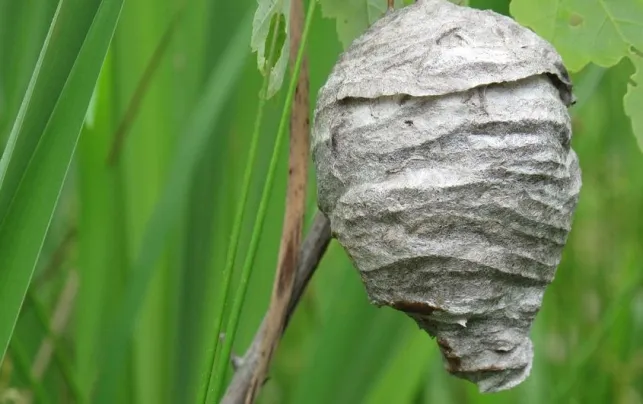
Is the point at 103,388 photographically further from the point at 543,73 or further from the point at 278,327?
the point at 543,73

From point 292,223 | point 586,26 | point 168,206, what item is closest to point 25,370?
point 168,206

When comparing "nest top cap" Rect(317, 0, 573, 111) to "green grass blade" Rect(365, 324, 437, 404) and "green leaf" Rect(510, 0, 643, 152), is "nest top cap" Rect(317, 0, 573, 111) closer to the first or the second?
"green leaf" Rect(510, 0, 643, 152)

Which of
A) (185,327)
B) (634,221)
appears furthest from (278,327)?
(634,221)

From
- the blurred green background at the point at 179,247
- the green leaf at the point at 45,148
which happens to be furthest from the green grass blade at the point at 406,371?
the green leaf at the point at 45,148

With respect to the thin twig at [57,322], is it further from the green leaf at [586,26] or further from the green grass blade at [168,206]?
the green leaf at [586,26]

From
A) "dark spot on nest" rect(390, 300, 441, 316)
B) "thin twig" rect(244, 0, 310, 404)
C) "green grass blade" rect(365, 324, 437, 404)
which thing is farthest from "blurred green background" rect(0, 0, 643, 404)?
"dark spot on nest" rect(390, 300, 441, 316)

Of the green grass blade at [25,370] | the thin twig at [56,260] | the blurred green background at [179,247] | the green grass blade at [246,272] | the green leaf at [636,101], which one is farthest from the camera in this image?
the thin twig at [56,260]

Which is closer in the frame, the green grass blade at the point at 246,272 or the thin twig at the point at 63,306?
the green grass blade at the point at 246,272
